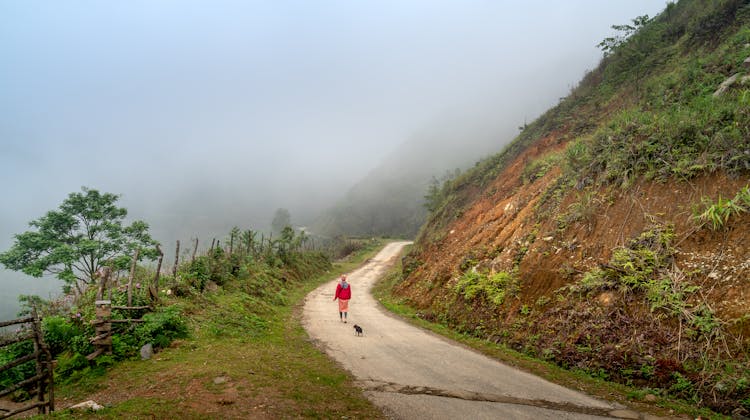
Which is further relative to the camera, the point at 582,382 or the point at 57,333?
the point at 57,333

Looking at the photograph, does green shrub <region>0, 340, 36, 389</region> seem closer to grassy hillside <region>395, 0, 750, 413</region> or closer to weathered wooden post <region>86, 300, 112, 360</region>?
weathered wooden post <region>86, 300, 112, 360</region>

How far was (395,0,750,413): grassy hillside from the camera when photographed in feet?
23.5

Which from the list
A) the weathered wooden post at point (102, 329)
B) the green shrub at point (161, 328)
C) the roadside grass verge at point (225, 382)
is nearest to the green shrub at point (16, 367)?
the roadside grass verge at point (225, 382)

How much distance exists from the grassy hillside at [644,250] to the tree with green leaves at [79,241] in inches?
902

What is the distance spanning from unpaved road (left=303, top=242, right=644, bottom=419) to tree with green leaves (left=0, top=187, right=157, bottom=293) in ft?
63.3

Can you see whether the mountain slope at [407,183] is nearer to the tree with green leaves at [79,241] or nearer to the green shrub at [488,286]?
the tree with green leaves at [79,241]

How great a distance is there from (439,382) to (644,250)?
260 inches

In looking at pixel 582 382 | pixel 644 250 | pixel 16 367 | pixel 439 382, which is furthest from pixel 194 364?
pixel 644 250

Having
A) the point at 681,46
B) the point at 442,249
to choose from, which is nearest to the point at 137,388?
the point at 442,249

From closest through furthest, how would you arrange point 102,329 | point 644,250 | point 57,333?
point 57,333 → point 102,329 → point 644,250

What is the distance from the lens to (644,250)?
909cm

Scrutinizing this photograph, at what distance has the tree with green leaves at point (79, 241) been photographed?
78.5ft

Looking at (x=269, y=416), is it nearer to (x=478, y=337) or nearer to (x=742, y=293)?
(x=478, y=337)

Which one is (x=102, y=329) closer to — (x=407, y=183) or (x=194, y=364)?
(x=194, y=364)
